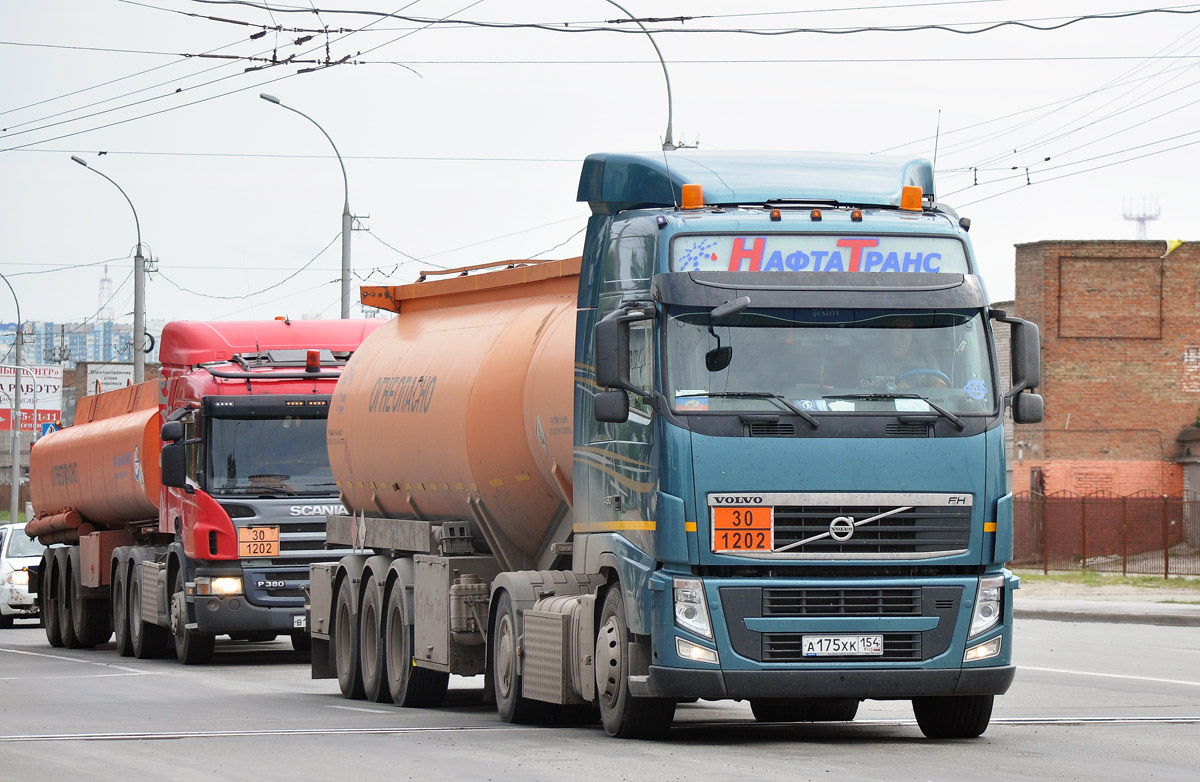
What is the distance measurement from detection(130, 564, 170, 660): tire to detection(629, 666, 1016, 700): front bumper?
13.9 metres

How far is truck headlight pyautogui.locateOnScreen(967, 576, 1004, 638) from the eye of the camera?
37.3 feet

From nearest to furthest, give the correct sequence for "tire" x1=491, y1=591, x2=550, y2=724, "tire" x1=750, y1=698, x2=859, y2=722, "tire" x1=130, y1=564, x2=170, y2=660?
"tire" x1=491, y1=591, x2=550, y2=724 < "tire" x1=750, y1=698, x2=859, y2=722 < "tire" x1=130, y1=564, x2=170, y2=660

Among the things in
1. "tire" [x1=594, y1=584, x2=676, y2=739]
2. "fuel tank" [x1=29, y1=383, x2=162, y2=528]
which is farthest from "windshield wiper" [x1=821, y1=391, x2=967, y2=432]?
"fuel tank" [x1=29, y1=383, x2=162, y2=528]

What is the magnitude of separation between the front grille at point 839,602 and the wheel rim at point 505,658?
2.89 meters

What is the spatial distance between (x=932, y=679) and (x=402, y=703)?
6.04m

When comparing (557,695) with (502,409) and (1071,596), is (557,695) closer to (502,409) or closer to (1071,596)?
(502,409)

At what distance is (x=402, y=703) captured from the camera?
631 inches

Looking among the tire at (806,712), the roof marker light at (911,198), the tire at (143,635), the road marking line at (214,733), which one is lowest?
the tire at (143,635)

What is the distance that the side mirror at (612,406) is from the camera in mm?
11422

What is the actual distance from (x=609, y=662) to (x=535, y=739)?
0.83 meters

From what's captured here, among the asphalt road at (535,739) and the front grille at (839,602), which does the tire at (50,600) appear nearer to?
the asphalt road at (535,739)

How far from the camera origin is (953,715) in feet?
40.0

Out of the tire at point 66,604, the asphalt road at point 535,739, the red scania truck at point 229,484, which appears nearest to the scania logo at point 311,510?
the red scania truck at point 229,484

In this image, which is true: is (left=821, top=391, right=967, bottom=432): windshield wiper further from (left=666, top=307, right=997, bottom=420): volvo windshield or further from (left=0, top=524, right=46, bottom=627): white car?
(left=0, top=524, right=46, bottom=627): white car
